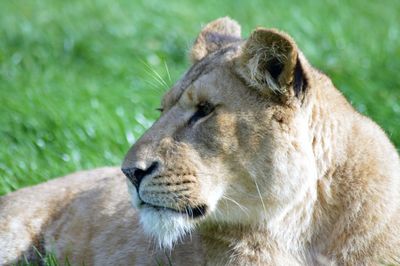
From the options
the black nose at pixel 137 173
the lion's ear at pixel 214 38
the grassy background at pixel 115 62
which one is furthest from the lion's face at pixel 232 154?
the grassy background at pixel 115 62

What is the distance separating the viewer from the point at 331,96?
13.4 feet

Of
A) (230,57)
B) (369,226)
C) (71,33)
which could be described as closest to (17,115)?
(71,33)

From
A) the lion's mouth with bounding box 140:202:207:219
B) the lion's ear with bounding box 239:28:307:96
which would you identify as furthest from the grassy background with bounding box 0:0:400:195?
the lion's mouth with bounding box 140:202:207:219

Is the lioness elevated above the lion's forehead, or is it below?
below

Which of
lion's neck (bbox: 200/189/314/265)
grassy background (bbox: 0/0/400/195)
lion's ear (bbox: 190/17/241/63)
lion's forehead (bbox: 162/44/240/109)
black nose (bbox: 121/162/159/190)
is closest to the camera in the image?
black nose (bbox: 121/162/159/190)

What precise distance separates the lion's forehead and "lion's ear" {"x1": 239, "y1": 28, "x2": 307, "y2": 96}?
16cm

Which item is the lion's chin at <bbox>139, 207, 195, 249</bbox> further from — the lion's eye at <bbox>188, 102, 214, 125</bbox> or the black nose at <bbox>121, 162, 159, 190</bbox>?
the lion's eye at <bbox>188, 102, 214, 125</bbox>

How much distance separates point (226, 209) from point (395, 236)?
2.37 feet

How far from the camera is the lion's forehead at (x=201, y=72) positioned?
13.2 feet

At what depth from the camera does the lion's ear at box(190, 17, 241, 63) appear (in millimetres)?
4469

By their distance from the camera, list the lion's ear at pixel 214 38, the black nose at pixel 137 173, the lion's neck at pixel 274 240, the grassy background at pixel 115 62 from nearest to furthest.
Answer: the black nose at pixel 137 173 → the lion's neck at pixel 274 240 → the lion's ear at pixel 214 38 → the grassy background at pixel 115 62

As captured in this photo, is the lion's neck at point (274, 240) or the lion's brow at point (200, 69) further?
the lion's brow at point (200, 69)

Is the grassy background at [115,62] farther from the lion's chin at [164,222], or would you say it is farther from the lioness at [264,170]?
the lion's chin at [164,222]

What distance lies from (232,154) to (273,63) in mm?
419
